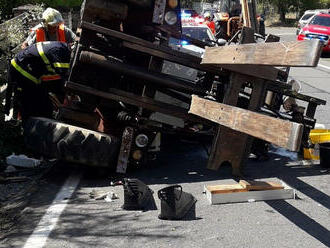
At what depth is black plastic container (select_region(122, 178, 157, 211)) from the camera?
5.20 m

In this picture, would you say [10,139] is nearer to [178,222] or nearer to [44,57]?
[44,57]

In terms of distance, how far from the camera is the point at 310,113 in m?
7.12

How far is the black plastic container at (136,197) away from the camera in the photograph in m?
5.20

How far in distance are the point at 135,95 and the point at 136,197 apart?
149 cm

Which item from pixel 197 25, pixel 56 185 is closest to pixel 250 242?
pixel 56 185

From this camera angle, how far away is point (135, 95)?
6.26 metres

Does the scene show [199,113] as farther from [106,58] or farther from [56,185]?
[56,185]

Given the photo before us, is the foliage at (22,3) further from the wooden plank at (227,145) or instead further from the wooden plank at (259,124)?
the wooden plank at (259,124)

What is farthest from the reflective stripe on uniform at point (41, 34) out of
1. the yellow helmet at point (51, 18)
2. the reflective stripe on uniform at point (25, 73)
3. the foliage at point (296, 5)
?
the foliage at point (296, 5)

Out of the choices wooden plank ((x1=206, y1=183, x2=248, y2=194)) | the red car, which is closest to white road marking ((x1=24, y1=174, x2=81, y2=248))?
wooden plank ((x1=206, y1=183, x2=248, y2=194))

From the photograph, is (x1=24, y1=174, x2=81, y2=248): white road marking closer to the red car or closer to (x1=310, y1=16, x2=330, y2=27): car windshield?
the red car

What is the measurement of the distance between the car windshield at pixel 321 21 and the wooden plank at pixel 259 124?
23.5 m

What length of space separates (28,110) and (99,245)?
313 cm

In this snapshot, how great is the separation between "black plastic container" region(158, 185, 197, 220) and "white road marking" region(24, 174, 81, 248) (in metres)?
1.02
